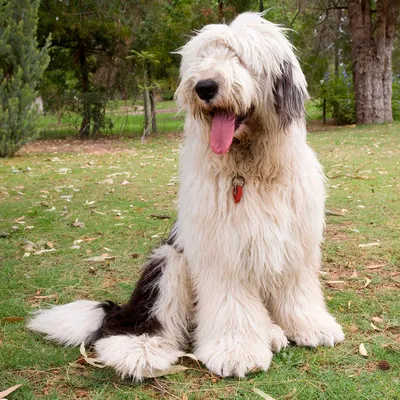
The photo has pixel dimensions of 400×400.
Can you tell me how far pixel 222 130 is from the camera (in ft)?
8.19

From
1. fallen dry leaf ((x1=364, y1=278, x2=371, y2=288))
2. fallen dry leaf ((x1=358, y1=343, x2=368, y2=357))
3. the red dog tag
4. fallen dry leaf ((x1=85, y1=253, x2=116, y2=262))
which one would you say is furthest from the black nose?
fallen dry leaf ((x1=85, y1=253, x2=116, y2=262))

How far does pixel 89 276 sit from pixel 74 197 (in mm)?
3236

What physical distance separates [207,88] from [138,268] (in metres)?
2.25

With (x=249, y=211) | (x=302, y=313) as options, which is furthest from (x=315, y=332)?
(x=249, y=211)

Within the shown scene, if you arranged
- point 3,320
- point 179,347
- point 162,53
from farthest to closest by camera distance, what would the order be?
point 162,53
point 3,320
point 179,347

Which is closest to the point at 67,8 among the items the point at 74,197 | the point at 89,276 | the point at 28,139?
the point at 28,139

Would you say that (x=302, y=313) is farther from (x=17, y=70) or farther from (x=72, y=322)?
(x=17, y=70)

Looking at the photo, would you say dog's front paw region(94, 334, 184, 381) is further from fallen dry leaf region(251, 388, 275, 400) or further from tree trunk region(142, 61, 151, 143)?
tree trunk region(142, 61, 151, 143)

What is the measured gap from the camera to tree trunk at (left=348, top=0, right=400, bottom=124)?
15648 millimetres

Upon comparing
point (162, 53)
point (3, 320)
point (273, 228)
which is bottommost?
point (3, 320)

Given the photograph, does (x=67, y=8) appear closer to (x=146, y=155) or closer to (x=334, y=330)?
(x=146, y=155)

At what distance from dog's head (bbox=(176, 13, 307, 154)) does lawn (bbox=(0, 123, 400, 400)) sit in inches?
47.9

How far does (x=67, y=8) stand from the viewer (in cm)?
1511

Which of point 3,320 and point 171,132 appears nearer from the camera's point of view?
point 3,320
